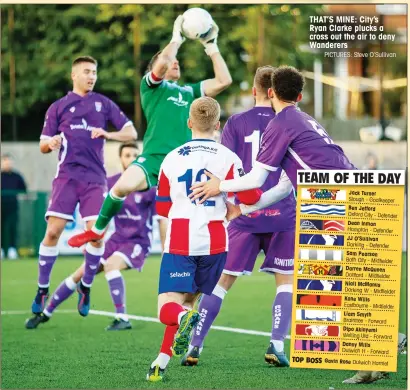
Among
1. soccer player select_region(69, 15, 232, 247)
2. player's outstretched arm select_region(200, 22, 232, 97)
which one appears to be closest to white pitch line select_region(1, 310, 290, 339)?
soccer player select_region(69, 15, 232, 247)

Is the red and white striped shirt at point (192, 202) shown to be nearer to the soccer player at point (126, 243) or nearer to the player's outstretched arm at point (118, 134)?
the player's outstretched arm at point (118, 134)

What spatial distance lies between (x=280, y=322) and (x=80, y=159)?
9.98 feet

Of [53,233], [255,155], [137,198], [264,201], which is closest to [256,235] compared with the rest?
[255,155]

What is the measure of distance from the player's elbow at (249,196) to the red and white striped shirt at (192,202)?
0.02 metres

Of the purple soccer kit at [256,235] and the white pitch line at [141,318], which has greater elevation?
the purple soccer kit at [256,235]

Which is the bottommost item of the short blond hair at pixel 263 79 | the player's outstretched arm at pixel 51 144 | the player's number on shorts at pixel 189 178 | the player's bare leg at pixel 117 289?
the player's bare leg at pixel 117 289

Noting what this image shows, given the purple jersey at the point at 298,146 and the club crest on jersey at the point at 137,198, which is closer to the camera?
the purple jersey at the point at 298,146

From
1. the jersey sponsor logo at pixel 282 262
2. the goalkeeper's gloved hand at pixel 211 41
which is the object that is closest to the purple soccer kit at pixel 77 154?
the goalkeeper's gloved hand at pixel 211 41

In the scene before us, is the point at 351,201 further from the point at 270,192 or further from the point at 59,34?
the point at 59,34

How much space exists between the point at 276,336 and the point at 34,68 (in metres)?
15.8

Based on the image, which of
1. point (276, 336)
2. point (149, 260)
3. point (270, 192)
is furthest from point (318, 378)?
point (149, 260)

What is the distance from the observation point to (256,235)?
7938 millimetres

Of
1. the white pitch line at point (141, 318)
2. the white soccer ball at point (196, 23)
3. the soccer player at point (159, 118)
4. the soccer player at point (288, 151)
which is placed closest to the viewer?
the soccer player at point (288, 151)

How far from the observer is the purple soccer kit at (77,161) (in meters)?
9.86
